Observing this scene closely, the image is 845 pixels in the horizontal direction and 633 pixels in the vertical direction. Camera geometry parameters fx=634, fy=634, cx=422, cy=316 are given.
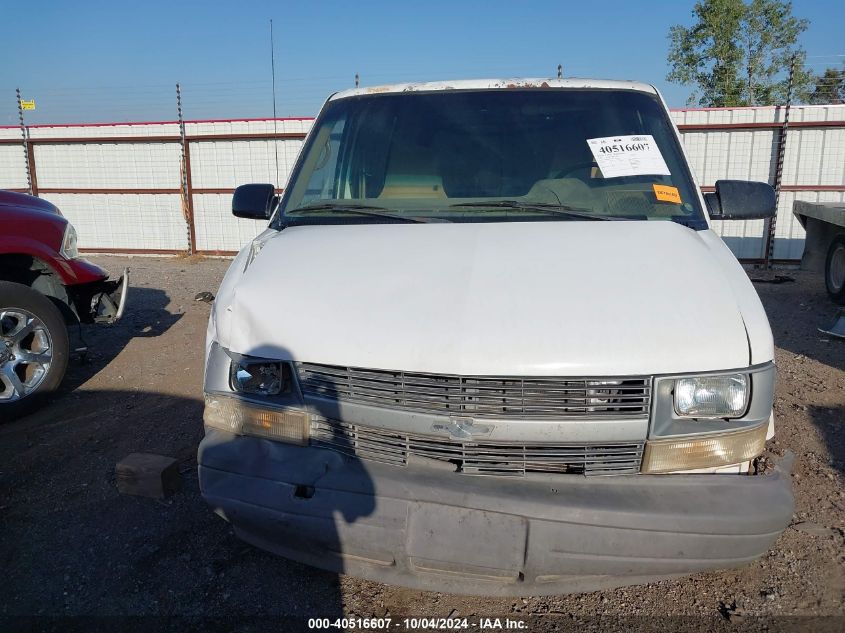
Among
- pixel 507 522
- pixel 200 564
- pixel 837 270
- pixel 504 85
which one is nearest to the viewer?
pixel 507 522

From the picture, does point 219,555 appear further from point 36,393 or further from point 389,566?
point 36,393

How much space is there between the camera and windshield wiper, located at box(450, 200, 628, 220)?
3.02 metres

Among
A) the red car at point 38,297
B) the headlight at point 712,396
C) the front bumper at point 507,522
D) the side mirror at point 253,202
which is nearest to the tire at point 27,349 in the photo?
the red car at point 38,297

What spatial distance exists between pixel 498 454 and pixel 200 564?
64.4 inches

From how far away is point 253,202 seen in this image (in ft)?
11.9

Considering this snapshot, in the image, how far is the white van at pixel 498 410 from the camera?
2115 mm

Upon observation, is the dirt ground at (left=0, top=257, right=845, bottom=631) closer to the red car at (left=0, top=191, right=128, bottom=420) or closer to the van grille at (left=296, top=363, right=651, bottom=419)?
the red car at (left=0, top=191, right=128, bottom=420)

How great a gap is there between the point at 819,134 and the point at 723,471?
452 inches

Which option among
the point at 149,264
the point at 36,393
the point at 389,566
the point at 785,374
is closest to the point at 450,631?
the point at 389,566

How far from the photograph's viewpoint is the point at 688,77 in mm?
29016

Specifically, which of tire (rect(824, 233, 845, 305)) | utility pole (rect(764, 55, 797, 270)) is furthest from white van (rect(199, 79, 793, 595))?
utility pole (rect(764, 55, 797, 270))

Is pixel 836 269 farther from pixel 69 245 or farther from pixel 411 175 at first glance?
pixel 69 245

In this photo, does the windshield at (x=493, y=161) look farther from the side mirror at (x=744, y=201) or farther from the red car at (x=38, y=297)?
the red car at (x=38, y=297)

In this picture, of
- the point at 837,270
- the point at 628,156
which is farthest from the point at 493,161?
the point at 837,270
